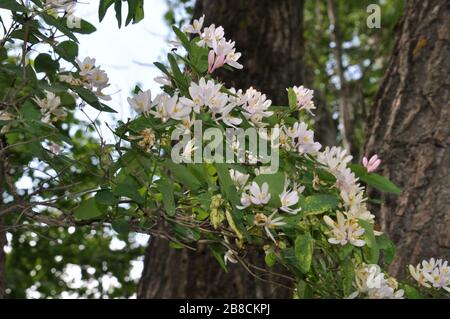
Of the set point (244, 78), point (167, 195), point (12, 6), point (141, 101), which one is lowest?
point (167, 195)

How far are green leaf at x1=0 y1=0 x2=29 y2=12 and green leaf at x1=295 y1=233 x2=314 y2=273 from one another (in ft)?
2.82

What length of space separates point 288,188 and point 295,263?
19cm

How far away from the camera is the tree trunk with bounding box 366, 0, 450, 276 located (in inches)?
114

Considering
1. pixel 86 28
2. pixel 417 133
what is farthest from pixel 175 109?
pixel 417 133

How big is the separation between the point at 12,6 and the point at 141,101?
0.39m

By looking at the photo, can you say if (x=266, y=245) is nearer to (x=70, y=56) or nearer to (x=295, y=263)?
(x=295, y=263)

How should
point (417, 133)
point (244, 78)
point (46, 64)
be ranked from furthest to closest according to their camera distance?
1. point (244, 78)
2. point (417, 133)
3. point (46, 64)

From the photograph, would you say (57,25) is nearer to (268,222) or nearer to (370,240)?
(268,222)

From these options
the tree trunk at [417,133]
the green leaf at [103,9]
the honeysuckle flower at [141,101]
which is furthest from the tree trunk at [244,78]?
the honeysuckle flower at [141,101]

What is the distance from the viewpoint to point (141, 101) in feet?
5.89

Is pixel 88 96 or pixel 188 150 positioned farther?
pixel 88 96

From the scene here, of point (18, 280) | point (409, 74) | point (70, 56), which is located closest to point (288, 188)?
point (70, 56)

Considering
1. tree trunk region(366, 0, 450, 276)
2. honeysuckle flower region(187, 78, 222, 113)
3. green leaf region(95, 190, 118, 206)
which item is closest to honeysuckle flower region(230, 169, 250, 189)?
honeysuckle flower region(187, 78, 222, 113)
